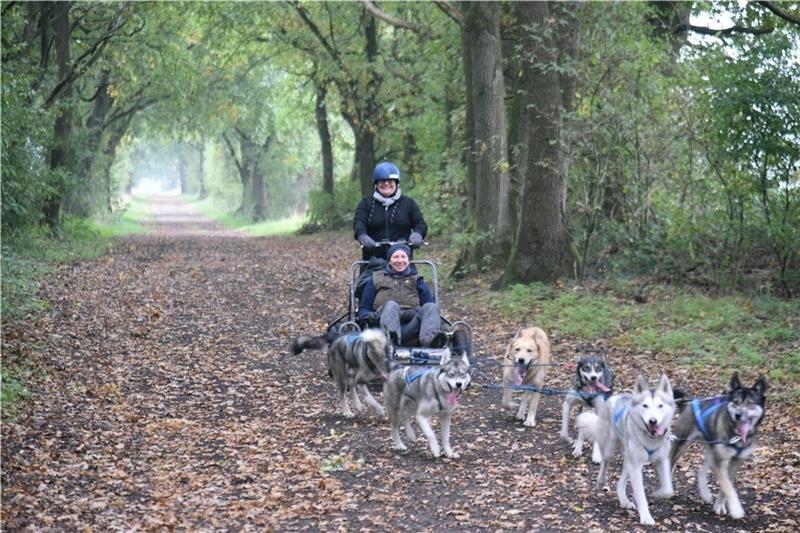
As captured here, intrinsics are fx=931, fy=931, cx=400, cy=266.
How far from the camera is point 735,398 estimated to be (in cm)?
657

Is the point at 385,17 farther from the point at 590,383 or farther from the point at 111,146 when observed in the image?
the point at 111,146

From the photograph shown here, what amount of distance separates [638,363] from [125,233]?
3226 cm

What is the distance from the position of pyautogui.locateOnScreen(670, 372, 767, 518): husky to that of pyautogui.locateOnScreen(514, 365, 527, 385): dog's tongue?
250cm

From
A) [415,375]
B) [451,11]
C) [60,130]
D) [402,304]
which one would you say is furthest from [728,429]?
[60,130]

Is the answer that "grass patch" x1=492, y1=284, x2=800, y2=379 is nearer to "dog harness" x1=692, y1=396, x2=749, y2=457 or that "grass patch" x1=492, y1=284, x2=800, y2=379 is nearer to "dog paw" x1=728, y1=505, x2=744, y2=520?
"dog harness" x1=692, y1=396, x2=749, y2=457

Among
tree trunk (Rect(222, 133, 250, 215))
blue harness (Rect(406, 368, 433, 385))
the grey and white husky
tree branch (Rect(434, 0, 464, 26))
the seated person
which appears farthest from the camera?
tree trunk (Rect(222, 133, 250, 215))

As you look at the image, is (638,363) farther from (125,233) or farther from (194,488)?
(125,233)

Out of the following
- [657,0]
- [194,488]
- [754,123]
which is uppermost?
[657,0]

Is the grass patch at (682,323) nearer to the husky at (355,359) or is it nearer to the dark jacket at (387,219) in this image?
the dark jacket at (387,219)

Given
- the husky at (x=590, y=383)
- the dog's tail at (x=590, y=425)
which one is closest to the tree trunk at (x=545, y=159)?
the husky at (x=590, y=383)

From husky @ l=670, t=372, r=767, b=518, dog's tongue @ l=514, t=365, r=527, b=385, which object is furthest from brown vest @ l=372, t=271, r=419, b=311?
husky @ l=670, t=372, r=767, b=518

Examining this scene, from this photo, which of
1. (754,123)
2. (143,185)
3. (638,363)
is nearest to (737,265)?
(754,123)

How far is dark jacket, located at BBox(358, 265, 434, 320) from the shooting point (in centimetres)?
1055

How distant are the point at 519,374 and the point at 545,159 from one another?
8.19m
